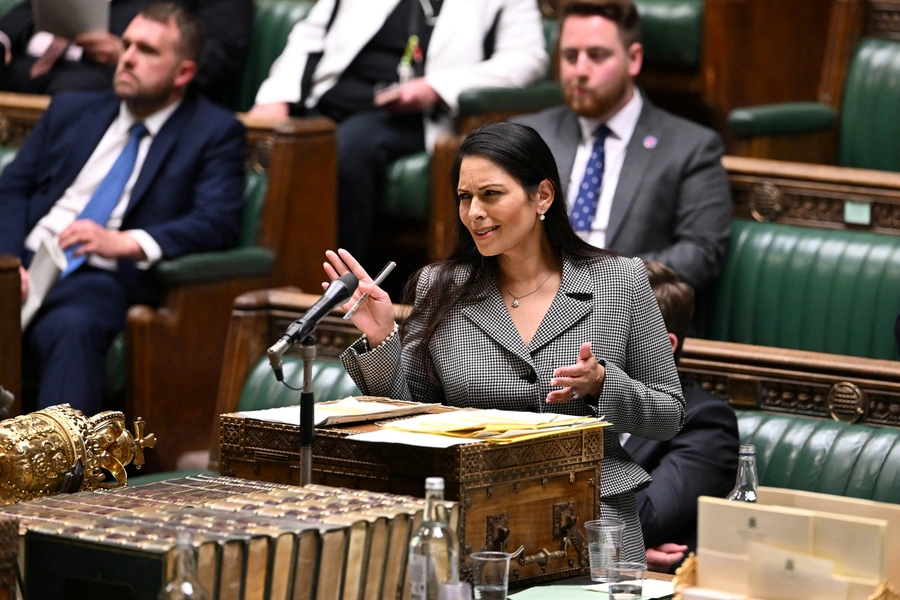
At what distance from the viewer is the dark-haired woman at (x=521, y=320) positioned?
2.44 m

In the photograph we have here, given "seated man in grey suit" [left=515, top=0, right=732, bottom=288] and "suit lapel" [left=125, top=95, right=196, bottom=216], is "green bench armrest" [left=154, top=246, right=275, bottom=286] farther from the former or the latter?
"seated man in grey suit" [left=515, top=0, right=732, bottom=288]

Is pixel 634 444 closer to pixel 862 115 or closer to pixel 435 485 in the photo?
pixel 435 485

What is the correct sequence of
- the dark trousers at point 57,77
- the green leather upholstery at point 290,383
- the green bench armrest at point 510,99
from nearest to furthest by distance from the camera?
the green leather upholstery at point 290,383 < the green bench armrest at point 510,99 < the dark trousers at point 57,77

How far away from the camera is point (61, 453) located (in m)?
2.15

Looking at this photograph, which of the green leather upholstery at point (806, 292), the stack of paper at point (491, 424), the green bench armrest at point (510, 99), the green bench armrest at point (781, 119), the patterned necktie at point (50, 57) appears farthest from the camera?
the patterned necktie at point (50, 57)

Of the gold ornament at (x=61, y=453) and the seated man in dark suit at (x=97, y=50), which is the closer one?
the gold ornament at (x=61, y=453)

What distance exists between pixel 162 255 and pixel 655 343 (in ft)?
6.40

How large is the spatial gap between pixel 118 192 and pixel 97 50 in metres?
0.76

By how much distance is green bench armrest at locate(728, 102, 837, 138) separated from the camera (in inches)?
178

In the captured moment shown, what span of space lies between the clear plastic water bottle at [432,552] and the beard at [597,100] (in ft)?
7.71

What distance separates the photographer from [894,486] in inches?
112

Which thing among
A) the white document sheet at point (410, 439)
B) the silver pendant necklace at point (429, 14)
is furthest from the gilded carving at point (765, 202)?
the white document sheet at point (410, 439)

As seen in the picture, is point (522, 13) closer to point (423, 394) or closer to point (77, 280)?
point (77, 280)

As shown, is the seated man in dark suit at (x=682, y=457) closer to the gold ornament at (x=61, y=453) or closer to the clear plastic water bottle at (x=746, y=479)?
the clear plastic water bottle at (x=746, y=479)
